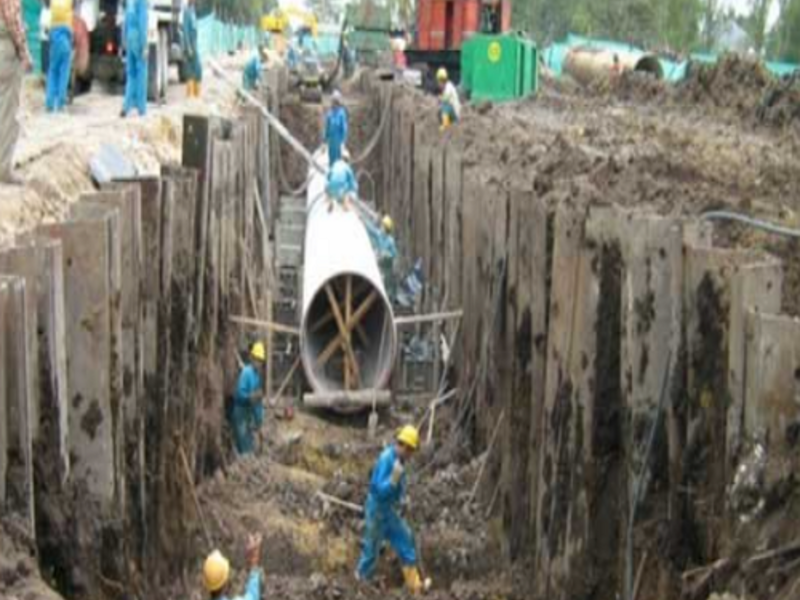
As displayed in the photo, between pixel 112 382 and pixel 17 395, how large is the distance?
5.09 ft

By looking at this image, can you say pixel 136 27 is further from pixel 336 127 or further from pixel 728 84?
pixel 728 84

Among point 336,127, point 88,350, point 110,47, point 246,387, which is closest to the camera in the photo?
point 88,350

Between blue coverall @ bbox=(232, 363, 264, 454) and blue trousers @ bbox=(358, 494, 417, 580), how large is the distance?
2.63m

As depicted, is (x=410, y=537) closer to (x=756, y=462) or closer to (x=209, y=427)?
(x=209, y=427)

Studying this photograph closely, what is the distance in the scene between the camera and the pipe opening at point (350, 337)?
16.3 meters

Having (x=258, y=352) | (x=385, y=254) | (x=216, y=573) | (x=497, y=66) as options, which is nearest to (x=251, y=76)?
(x=497, y=66)

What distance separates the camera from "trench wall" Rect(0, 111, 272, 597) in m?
6.66

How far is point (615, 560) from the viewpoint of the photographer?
8.55m

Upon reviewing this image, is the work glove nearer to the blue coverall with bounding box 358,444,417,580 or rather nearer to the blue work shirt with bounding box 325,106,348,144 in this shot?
the blue coverall with bounding box 358,444,417,580

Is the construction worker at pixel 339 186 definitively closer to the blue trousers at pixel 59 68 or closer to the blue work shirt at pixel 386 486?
the blue trousers at pixel 59 68

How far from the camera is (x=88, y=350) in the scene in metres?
7.63

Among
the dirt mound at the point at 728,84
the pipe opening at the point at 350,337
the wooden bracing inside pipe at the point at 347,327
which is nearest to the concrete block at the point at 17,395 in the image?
the pipe opening at the point at 350,337

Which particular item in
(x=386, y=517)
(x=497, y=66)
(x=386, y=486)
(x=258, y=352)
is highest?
(x=497, y=66)

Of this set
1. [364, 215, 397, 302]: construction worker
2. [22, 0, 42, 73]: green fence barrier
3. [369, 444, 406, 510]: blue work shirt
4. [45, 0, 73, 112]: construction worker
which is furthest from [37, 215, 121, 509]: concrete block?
[22, 0, 42, 73]: green fence barrier
